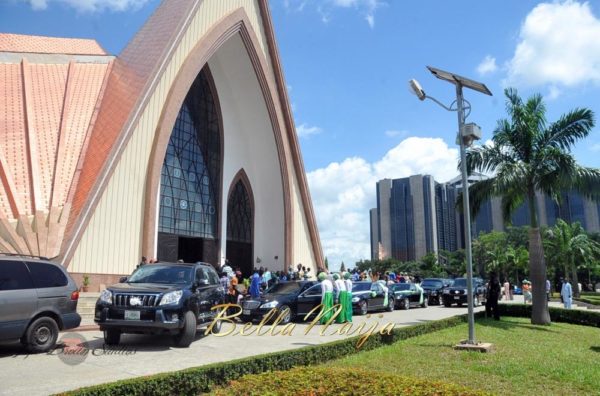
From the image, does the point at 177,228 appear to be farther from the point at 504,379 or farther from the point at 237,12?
the point at 504,379

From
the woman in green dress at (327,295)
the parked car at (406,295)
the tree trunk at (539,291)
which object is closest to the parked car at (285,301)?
the woman in green dress at (327,295)

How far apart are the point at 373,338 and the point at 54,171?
14499 mm

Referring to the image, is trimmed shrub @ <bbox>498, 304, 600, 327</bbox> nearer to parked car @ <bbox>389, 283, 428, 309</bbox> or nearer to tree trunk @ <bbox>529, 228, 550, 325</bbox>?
tree trunk @ <bbox>529, 228, 550, 325</bbox>

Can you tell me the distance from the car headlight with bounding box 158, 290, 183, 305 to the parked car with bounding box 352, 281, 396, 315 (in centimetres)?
975

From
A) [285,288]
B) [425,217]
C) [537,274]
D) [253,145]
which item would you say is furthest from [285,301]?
[425,217]

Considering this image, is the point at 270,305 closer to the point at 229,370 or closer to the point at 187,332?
the point at 187,332

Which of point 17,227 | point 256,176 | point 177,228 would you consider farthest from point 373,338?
point 256,176

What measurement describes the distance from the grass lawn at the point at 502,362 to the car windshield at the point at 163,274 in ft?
12.4

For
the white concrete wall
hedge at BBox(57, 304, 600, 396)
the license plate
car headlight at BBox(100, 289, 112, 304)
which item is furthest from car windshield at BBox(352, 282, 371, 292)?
the white concrete wall

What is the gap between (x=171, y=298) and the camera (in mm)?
8961

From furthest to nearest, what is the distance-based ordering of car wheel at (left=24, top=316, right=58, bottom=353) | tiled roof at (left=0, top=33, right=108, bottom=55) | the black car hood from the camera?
tiled roof at (left=0, top=33, right=108, bottom=55) → the black car hood → car wheel at (left=24, top=316, right=58, bottom=353)

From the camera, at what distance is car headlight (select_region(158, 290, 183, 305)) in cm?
888

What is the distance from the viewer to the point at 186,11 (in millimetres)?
23656

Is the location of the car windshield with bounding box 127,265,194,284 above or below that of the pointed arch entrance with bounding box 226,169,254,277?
below
